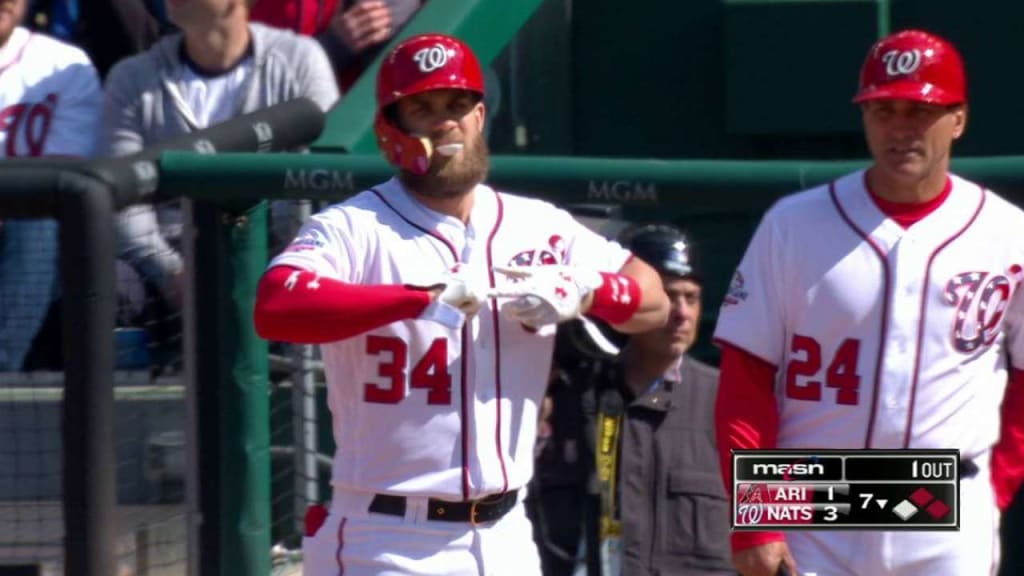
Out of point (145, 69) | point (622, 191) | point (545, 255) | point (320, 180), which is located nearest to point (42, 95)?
point (145, 69)

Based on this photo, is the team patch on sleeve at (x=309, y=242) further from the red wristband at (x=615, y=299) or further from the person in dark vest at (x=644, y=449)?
the person in dark vest at (x=644, y=449)

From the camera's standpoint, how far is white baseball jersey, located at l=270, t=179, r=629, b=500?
135 inches

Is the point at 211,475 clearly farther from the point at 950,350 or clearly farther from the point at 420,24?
→ the point at 420,24

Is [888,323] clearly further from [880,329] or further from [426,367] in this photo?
[426,367]

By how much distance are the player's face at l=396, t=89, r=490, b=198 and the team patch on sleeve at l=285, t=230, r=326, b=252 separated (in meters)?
0.21

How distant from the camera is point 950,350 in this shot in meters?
3.41

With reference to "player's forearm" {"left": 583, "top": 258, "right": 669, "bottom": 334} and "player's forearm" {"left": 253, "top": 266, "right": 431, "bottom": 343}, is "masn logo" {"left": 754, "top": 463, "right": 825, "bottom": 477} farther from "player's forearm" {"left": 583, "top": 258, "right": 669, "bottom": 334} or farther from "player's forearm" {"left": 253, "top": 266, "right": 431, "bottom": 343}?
"player's forearm" {"left": 253, "top": 266, "right": 431, "bottom": 343}

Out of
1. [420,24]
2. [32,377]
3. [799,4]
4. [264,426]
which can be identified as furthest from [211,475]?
[799,4]

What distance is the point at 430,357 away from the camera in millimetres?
3441

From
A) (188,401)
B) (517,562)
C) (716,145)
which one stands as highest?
(716,145)

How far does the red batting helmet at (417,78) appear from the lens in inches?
135

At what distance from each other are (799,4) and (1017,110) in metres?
0.85

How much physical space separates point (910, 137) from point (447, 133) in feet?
2.73

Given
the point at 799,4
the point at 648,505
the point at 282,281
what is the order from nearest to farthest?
the point at 282,281 < the point at 648,505 < the point at 799,4
